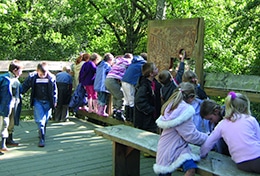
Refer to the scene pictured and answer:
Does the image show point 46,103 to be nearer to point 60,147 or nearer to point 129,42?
point 60,147

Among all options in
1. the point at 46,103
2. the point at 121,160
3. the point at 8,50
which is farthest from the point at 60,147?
the point at 8,50

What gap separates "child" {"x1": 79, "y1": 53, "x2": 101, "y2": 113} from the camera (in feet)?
26.6

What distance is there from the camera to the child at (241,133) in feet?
10.8

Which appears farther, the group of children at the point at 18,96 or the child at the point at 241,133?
the group of children at the point at 18,96

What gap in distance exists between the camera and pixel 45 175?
491 cm

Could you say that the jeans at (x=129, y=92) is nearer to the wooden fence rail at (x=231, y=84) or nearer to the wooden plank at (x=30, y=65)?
the wooden fence rail at (x=231, y=84)

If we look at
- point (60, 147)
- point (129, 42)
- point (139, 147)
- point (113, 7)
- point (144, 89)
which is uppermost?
point (113, 7)

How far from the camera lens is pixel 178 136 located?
12.0 ft

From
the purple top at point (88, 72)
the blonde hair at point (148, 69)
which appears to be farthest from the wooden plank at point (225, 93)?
the purple top at point (88, 72)

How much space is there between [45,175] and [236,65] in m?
10.9

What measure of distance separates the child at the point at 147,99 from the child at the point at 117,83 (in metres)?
1.71

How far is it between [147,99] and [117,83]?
210 centimetres

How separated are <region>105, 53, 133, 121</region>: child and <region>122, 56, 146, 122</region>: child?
1.25 feet

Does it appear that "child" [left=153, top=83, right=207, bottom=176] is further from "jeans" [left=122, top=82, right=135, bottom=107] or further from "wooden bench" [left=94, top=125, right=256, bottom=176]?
"jeans" [left=122, top=82, right=135, bottom=107]
